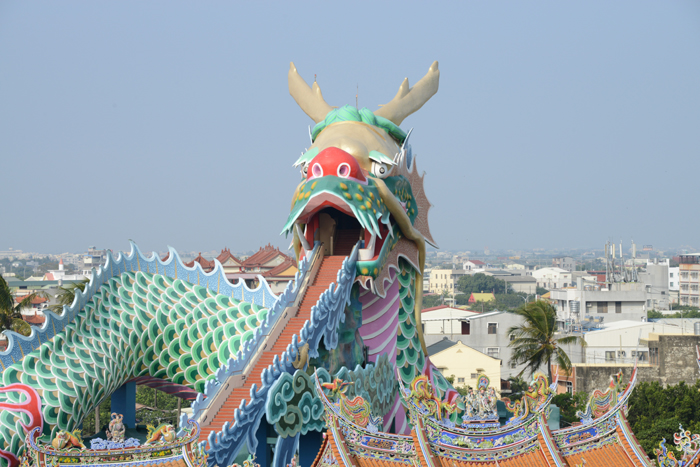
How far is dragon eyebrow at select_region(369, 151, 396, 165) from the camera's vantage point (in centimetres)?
1633

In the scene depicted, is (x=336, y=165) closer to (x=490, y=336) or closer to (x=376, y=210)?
(x=376, y=210)

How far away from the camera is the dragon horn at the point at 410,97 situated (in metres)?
18.4

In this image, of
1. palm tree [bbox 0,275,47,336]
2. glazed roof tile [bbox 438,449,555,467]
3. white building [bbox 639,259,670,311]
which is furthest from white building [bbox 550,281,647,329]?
glazed roof tile [bbox 438,449,555,467]

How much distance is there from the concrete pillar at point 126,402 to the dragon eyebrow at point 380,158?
7209mm

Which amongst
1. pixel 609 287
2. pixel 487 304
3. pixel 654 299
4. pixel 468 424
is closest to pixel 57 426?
pixel 468 424

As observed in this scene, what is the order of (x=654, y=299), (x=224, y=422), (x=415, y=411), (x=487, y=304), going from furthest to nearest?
(x=487, y=304), (x=654, y=299), (x=224, y=422), (x=415, y=411)

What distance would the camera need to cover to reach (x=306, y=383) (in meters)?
13.9

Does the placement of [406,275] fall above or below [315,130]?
below

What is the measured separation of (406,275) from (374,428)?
7.75 m

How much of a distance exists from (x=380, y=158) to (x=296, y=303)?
10.6ft

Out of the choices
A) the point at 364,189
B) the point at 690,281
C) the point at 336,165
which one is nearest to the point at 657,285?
the point at 690,281

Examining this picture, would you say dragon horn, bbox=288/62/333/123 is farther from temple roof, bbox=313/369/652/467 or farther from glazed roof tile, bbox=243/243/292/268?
glazed roof tile, bbox=243/243/292/268

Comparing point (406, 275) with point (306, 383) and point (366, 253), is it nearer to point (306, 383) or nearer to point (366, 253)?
point (366, 253)

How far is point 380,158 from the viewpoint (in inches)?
645
